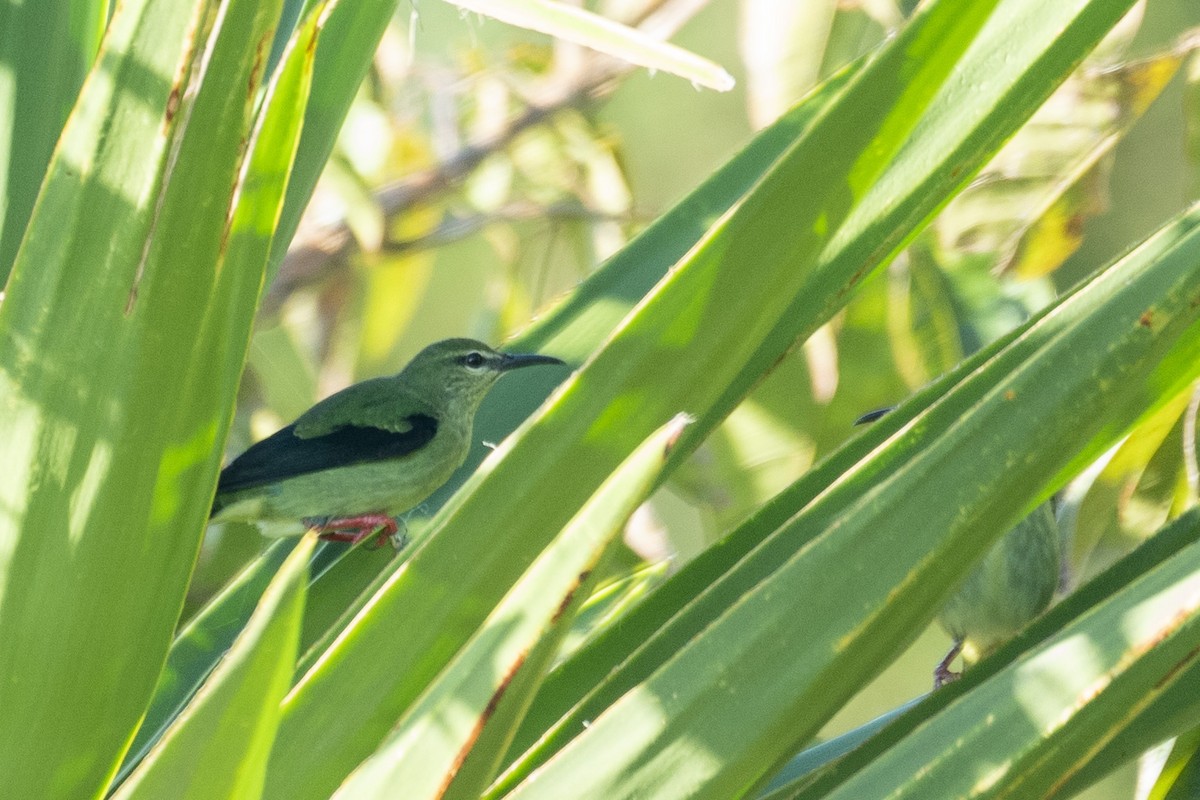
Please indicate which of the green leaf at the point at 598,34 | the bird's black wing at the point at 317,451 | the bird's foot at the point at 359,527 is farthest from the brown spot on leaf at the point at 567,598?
the bird's black wing at the point at 317,451

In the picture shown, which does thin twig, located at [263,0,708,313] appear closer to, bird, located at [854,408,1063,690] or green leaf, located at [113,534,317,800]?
bird, located at [854,408,1063,690]

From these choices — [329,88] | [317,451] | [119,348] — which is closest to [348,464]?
[317,451]

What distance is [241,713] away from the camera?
64 centimetres

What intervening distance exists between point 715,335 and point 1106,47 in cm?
202

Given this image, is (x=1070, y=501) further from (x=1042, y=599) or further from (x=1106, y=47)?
(x=1106, y=47)

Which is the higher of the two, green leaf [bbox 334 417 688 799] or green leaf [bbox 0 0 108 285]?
green leaf [bbox 0 0 108 285]

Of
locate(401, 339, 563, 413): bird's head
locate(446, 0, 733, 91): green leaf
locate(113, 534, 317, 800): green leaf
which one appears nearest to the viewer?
locate(113, 534, 317, 800): green leaf

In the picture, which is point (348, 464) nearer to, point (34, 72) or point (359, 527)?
point (359, 527)

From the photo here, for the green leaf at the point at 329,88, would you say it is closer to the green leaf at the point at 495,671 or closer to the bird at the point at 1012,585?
the green leaf at the point at 495,671

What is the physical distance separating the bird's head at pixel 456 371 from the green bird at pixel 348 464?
0.24 ft

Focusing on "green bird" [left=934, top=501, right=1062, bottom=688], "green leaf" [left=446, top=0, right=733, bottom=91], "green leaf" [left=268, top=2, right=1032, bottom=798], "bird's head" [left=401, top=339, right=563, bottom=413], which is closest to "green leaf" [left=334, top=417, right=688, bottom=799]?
"green leaf" [left=268, top=2, right=1032, bottom=798]

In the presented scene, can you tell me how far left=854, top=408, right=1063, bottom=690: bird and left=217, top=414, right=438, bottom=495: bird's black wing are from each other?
1214 mm

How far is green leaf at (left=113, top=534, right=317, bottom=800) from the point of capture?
62cm

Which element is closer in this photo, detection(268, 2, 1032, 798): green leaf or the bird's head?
detection(268, 2, 1032, 798): green leaf
